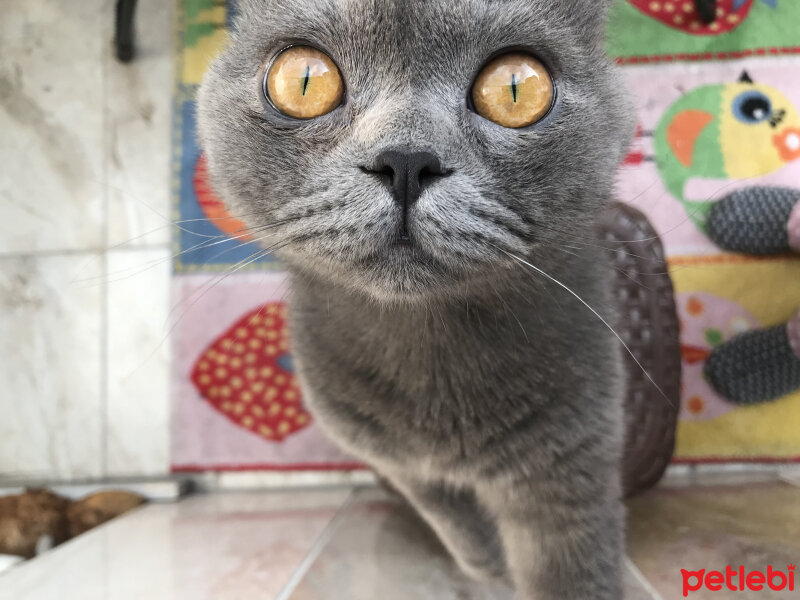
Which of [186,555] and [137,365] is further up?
[137,365]

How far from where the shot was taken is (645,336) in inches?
31.4

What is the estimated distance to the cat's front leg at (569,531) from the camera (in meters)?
0.57

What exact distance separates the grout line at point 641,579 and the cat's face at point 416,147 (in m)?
0.42

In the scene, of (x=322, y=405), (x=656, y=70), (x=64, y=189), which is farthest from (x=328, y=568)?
(x=656, y=70)

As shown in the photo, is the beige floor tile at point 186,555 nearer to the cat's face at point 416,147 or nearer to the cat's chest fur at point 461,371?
the cat's chest fur at point 461,371

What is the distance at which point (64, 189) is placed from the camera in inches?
42.8

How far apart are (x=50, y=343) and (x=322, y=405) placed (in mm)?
728

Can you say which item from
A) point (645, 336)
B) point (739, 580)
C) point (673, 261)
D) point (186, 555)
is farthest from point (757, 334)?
point (186, 555)

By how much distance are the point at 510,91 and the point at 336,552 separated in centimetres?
63

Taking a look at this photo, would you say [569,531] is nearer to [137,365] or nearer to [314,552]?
[314,552]

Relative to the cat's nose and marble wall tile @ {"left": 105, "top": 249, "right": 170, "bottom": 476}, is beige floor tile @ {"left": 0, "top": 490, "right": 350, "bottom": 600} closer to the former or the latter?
marble wall tile @ {"left": 105, "top": 249, "right": 170, "bottom": 476}

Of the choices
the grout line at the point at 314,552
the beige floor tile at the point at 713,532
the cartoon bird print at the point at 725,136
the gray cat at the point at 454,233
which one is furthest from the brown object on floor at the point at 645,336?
the grout line at the point at 314,552

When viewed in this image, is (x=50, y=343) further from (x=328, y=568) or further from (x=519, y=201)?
(x=519, y=201)

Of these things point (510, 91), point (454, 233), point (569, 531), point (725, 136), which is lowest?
point (569, 531)
